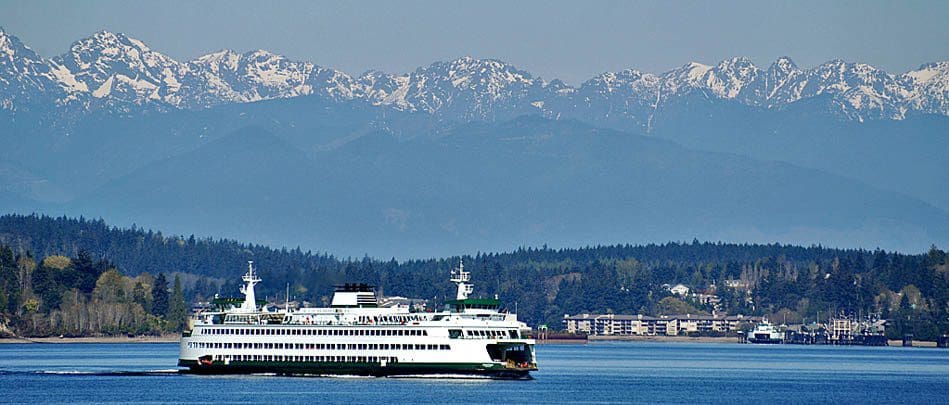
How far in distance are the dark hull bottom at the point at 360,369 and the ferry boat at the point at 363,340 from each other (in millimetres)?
69

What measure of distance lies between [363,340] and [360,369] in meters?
2.14

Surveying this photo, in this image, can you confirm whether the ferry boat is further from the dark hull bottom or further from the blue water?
the blue water

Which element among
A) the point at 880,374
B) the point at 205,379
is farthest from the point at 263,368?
the point at 880,374

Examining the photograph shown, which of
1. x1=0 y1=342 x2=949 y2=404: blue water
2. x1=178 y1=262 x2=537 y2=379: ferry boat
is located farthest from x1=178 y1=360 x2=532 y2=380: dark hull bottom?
x1=0 y1=342 x2=949 y2=404: blue water

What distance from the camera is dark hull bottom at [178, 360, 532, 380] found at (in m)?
130

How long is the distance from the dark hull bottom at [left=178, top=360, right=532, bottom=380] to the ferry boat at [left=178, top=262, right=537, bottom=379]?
69 millimetres

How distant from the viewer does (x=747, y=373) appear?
559 feet

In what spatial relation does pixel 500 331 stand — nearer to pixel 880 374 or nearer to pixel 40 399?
pixel 40 399

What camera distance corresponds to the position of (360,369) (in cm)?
13475

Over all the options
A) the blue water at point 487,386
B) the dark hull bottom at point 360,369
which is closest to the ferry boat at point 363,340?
the dark hull bottom at point 360,369

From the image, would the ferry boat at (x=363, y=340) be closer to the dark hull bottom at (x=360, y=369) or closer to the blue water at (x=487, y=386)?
the dark hull bottom at (x=360, y=369)

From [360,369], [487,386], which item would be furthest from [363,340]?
[487,386]

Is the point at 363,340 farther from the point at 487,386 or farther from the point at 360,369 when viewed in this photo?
the point at 487,386

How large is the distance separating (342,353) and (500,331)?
12.3 meters
